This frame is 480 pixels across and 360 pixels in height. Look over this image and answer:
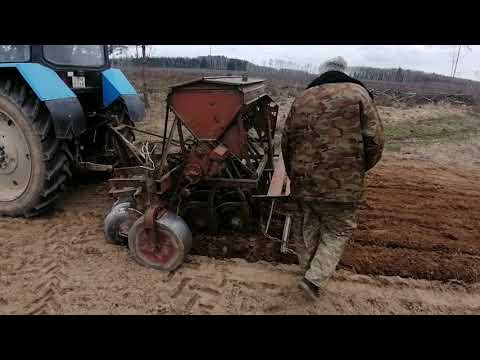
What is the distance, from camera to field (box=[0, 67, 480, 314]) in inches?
111

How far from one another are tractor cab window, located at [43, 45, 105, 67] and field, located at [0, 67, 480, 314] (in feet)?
5.41

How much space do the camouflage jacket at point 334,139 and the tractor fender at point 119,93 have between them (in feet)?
9.16

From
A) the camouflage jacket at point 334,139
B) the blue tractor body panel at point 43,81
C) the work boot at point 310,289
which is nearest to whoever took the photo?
the camouflage jacket at point 334,139

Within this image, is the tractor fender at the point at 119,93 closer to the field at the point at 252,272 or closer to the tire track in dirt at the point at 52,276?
the field at the point at 252,272

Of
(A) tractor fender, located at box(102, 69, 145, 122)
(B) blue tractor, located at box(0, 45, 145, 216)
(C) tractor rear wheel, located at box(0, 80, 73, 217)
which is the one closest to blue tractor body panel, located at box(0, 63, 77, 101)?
(B) blue tractor, located at box(0, 45, 145, 216)

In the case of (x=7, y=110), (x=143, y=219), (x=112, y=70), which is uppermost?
(x=112, y=70)

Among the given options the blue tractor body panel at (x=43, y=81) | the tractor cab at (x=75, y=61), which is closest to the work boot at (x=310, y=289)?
the blue tractor body panel at (x=43, y=81)

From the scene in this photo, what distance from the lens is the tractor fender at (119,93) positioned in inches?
189

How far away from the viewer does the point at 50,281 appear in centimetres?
303

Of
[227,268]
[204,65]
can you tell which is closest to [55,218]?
[227,268]

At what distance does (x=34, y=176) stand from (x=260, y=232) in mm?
2414

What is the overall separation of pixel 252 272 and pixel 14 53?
11.2 feet

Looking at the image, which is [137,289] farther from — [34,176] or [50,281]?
[34,176]

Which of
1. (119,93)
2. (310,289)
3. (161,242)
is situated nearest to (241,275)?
(310,289)
